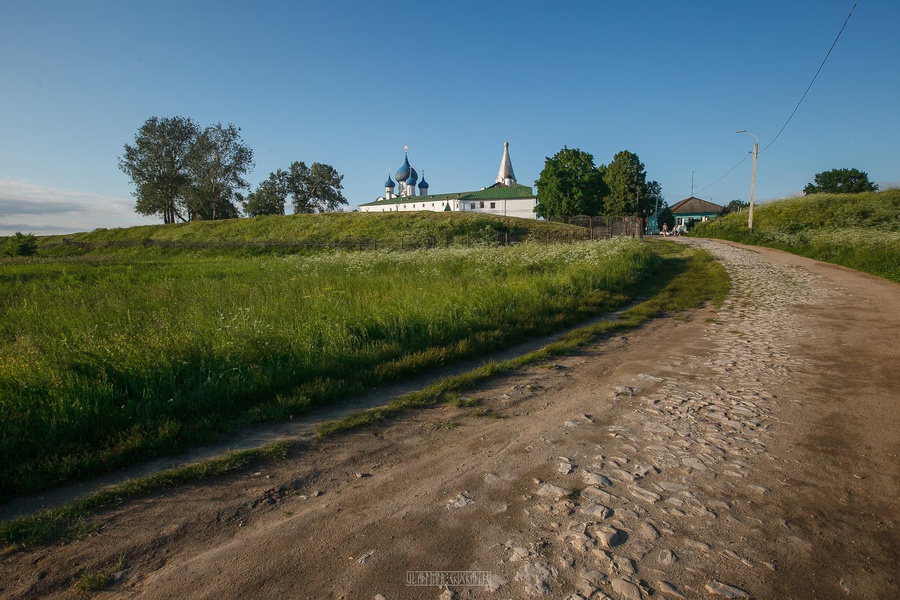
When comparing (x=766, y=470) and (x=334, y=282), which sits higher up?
(x=334, y=282)

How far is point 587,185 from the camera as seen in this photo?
66.2m

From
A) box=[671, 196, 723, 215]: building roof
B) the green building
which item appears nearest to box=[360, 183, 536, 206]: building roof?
the green building

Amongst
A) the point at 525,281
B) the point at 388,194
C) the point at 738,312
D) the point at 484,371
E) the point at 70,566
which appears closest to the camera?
the point at 70,566

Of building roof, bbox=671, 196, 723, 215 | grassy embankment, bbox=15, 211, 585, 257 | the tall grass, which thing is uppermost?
building roof, bbox=671, 196, 723, 215

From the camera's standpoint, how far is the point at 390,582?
2.40m

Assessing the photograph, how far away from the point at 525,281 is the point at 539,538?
9573 millimetres

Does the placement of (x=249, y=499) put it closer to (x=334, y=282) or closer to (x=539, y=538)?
(x=539, y=538)

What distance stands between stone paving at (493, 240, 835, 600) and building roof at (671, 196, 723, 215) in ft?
332

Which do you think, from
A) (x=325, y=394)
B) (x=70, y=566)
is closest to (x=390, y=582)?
Answer: (x=70, y=566)

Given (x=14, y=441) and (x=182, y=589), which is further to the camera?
(x=14, y=441)

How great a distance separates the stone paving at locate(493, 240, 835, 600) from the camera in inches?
95.4

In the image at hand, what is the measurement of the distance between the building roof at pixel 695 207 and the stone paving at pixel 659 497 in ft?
332

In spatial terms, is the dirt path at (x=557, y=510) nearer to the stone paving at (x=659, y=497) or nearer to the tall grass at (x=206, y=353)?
the stone paving at (x=659, y=497)

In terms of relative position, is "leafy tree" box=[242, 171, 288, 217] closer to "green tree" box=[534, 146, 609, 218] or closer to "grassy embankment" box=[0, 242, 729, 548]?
"green tree" box=[534, 146, 609, 218]
